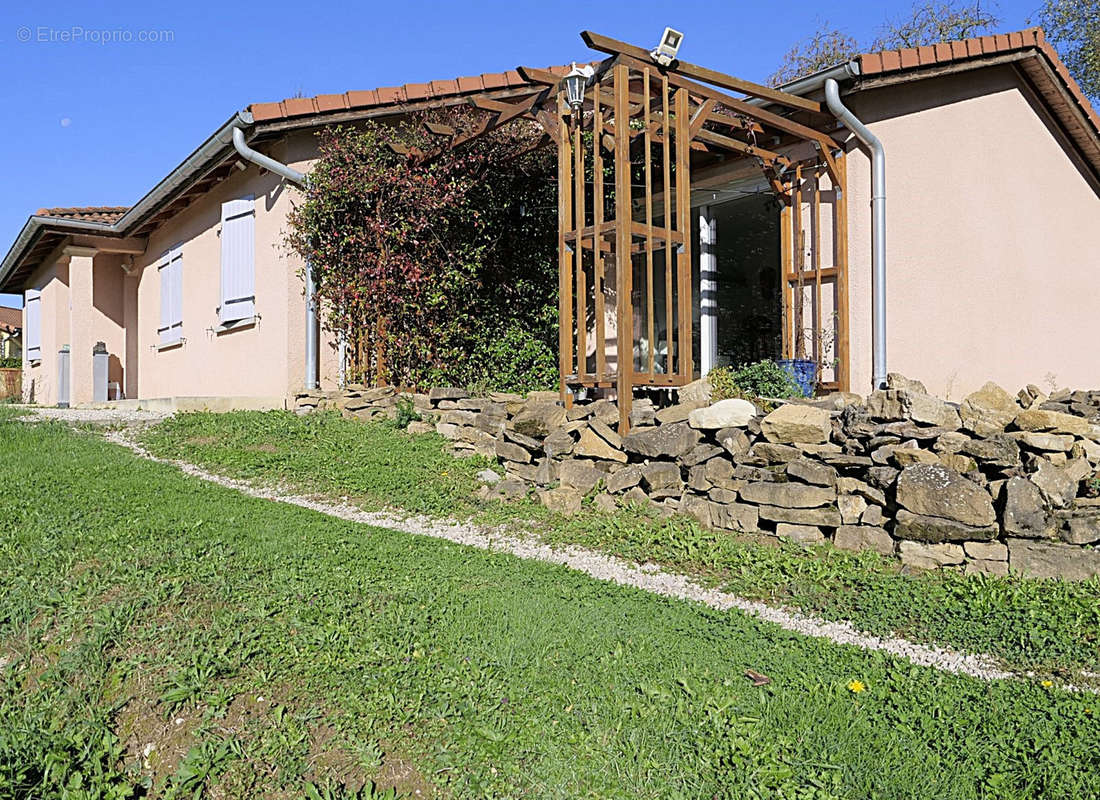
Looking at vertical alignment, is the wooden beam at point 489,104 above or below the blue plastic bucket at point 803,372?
above

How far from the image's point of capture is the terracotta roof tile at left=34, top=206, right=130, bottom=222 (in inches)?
548

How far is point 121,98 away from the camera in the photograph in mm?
8938

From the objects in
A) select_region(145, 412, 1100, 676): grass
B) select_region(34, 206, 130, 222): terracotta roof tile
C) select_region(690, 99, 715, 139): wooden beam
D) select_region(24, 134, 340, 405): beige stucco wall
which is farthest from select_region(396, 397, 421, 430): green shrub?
select_region(34, 206, 130, 222): terracotta roof tile

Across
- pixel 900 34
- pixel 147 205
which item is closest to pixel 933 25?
pixel 900 34

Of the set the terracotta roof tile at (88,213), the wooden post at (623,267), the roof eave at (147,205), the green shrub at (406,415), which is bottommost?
the green shrub at (406,415)

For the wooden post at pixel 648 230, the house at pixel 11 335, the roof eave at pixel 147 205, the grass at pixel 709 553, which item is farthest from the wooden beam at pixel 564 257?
the house at pixel 11 335

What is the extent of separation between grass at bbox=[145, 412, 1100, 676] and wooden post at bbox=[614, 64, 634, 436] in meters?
1.11

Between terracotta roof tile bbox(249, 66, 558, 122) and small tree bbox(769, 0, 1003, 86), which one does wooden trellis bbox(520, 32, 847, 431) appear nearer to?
terracotta roof tile bbox(249, 66, 558, 122)

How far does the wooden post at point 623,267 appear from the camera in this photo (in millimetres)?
6871

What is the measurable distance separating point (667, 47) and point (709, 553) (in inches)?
158

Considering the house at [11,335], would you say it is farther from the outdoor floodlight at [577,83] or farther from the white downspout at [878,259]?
the white downspout at [878,259]

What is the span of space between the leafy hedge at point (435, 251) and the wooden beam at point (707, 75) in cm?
236

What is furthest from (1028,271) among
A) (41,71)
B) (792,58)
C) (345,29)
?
(792,58)

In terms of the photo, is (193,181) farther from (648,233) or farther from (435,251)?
(648,233)
